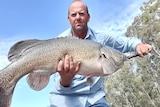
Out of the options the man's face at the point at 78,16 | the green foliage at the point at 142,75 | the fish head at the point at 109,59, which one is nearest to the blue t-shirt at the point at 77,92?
the man's face at the point at 78,16

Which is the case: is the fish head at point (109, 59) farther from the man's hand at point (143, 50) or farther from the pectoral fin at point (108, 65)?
the man's hand at point (143, 50)

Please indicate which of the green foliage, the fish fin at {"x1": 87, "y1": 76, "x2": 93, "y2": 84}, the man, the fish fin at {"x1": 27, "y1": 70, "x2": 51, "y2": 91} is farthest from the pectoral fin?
the green foliage

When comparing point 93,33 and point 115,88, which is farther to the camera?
point 115,88

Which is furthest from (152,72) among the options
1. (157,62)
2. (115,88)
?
(115,88)

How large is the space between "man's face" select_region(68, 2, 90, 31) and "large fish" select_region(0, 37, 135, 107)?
0.48m

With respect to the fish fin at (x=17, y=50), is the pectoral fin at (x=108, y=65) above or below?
below

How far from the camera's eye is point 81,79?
10.3 ft

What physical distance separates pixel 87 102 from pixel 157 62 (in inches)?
925

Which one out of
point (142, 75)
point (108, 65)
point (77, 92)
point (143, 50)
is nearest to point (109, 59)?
point (108, 65)

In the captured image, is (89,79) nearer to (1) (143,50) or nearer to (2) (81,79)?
(2) (81,79)

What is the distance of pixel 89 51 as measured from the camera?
274 cm

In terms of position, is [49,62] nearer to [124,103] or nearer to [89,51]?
[89,51]

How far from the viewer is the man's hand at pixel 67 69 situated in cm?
273

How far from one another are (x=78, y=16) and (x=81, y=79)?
1.85ft
